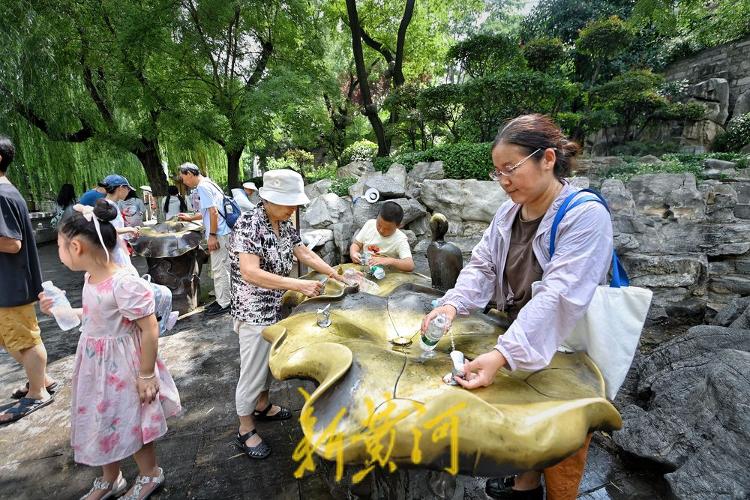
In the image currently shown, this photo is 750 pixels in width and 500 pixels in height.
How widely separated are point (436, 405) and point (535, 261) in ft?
2.82

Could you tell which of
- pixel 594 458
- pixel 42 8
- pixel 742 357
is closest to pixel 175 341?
pixel 594 458

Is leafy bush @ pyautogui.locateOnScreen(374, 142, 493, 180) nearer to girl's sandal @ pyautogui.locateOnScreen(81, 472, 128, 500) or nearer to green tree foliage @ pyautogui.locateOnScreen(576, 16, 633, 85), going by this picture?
green tree foliage @ pyautogui.locateOnScreen(576, 16, 633, 85)

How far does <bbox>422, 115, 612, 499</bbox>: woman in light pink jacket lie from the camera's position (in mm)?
1290

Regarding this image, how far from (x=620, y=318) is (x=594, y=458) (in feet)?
5.08

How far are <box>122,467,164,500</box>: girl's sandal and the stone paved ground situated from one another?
0.08 metres

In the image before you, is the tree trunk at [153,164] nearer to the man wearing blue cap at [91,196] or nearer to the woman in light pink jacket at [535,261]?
the man wearing blue cap at [91,196]

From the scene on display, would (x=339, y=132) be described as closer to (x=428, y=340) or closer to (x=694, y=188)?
(x=694, y=188)

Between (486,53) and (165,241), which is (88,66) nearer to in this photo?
(165,241)

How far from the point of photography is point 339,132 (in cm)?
1544

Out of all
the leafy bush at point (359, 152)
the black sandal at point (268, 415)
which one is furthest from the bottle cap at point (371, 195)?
the leafy bush at point (359, 152)

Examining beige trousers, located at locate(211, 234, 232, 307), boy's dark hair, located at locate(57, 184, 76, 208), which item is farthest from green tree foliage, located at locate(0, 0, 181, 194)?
beige trousers, located at locate(211, 234, 232, 307)

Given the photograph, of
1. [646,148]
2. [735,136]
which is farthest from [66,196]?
[735,136]

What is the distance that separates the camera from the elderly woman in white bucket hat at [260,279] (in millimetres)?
2172

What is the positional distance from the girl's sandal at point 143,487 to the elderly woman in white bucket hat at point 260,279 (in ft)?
1.64
